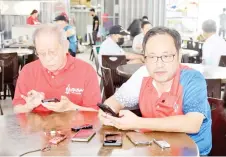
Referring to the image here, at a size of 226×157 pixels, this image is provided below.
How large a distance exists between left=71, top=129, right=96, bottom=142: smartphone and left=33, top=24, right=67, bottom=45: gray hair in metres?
0.78

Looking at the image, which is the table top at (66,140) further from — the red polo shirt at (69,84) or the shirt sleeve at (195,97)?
the red polo shirt at (69,84)

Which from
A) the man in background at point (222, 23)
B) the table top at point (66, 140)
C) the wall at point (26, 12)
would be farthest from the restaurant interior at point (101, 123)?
the wall at point (26, 12)

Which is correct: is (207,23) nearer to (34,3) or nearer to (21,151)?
(21,151)

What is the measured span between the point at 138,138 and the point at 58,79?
3.27ft

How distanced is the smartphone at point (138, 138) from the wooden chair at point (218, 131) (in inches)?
21.1

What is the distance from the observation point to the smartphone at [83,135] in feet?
5.51

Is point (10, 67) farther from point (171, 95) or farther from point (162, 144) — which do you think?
point (162, 144)

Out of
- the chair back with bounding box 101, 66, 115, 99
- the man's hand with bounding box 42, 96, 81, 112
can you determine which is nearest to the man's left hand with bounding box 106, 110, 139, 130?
the man's hand with bounding box 42, 96, 81, 112

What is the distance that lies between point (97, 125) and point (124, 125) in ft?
0.70

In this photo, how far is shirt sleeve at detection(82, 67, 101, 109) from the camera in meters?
2.51

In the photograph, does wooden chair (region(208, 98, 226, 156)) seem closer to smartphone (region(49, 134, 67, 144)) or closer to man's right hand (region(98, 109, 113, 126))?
man's right hand (region(98, 109, 113, 126))

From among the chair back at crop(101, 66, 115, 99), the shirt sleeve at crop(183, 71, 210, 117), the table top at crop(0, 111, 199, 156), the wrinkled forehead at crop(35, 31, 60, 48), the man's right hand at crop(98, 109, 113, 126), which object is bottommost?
the chair back at crop(101, 66, 115, 99)

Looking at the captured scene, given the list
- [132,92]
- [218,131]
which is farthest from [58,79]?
[218,131]

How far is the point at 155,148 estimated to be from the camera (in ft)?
5.19
